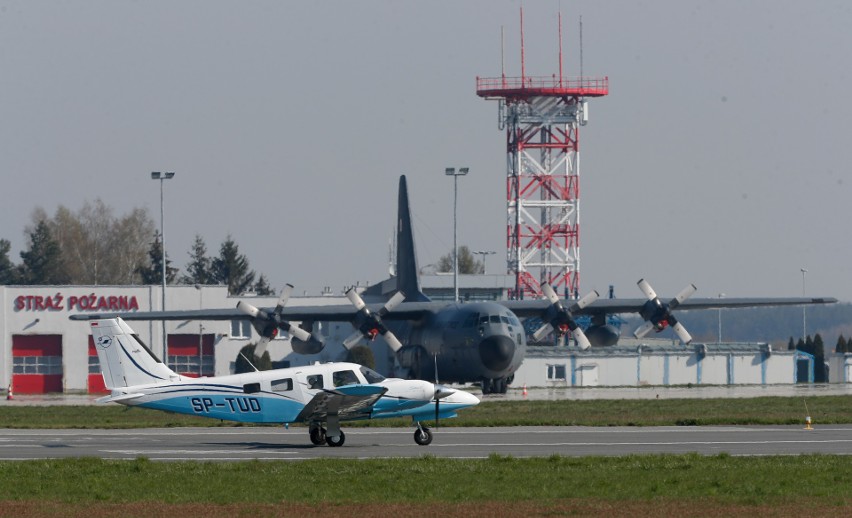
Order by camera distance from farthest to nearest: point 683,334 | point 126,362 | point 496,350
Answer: point 683,334, point 496,350, point 126,362

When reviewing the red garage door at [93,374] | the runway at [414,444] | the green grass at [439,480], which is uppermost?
the green grass at [439,480]

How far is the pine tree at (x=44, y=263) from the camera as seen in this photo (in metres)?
116

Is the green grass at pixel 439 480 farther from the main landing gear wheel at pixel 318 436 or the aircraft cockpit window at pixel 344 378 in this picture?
the main landing gear wheel at pixel 318 436

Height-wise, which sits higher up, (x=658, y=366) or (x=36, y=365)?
(x=36, y=365)

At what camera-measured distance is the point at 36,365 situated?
7494 cm

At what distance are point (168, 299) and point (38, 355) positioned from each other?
25.5ft

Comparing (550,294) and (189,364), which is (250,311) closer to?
(550,294)

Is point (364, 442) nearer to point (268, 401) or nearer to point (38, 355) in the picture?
point (268, 401)

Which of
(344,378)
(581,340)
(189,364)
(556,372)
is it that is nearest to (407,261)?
(581,340)

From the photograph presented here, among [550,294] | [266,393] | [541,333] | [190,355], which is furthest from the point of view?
[190,355]

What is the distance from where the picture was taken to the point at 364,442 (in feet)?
101

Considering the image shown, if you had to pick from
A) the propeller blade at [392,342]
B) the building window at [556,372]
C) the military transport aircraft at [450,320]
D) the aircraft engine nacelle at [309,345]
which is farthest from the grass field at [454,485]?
the building window at [556,372]

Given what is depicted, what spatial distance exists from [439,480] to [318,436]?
8009mm

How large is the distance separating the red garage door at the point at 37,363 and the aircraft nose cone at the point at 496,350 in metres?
34.6
